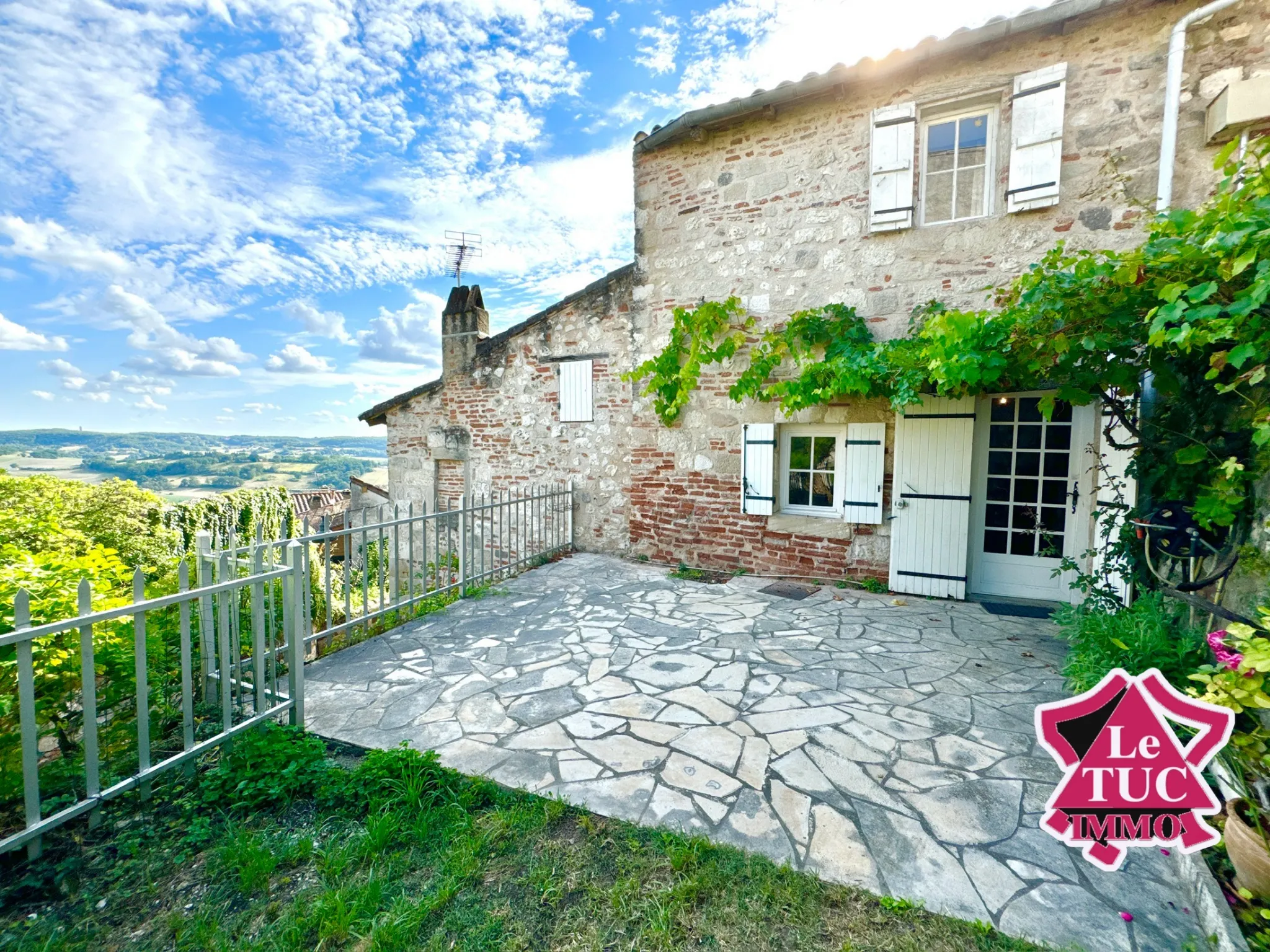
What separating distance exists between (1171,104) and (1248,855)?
5649mm

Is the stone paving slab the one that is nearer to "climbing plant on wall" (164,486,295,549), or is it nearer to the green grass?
the green grass

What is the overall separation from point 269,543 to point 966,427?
5.74 m

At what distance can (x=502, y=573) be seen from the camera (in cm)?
650

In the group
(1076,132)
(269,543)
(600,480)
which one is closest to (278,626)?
(269,543)

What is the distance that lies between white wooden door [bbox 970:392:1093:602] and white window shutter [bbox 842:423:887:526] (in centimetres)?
90

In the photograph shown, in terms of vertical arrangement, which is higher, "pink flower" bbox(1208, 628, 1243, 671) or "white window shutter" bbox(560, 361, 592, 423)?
"white window shutter" bbox(560, 361, 592, 423)

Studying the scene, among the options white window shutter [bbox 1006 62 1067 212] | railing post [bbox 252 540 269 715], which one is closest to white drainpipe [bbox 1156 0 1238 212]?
white window shutter [bbox 1006 62 1067 212]

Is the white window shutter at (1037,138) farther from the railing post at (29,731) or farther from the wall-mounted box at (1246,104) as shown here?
the railing post at (29,731)

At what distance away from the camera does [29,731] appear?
199 centimetres

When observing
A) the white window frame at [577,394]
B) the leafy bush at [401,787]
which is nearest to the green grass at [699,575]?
the white window frame at [577,394]

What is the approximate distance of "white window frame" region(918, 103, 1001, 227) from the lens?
5.21 m

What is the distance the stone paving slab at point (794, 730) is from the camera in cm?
203

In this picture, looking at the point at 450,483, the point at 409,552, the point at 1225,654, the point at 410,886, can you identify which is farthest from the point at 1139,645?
the point at 450,483

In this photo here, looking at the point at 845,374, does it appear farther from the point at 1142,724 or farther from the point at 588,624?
the point at 1142,724
